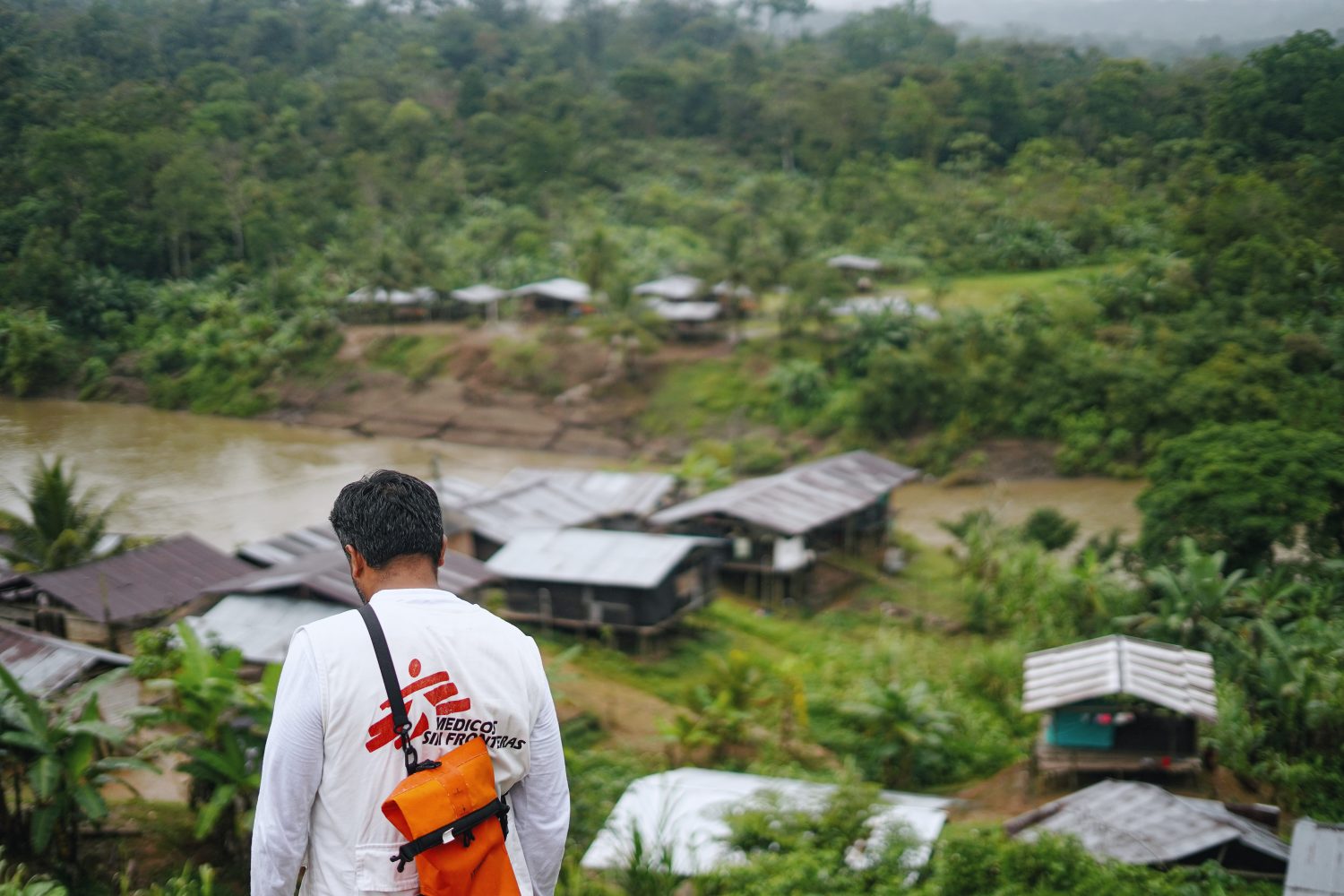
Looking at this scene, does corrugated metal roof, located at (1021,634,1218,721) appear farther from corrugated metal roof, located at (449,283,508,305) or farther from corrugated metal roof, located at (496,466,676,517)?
corrugated metal roof, located at (449,283,508,305)

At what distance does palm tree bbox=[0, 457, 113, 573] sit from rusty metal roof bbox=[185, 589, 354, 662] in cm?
122

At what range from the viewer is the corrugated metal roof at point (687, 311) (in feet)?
95.7

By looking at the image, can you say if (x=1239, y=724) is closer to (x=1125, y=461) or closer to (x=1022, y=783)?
(x=1022, y=783)

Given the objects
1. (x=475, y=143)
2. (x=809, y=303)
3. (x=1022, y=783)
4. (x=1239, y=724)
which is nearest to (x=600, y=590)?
(x=1022, y=783)

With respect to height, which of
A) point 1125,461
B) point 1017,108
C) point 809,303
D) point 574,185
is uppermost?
point 1017,108

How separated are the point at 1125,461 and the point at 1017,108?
16490 mm

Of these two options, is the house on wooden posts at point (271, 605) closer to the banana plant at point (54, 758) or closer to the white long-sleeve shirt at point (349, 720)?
the banana plant at point (54, 758)

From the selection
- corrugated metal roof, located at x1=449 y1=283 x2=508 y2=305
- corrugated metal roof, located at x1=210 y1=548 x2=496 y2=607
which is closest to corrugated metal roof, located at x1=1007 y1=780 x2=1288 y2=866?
corrugated metal roof, located at x1=210 y1=548 x2=496 y2=607

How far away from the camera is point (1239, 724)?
404 inches

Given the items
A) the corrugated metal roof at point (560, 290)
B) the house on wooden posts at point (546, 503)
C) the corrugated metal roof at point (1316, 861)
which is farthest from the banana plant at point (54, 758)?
the corrugated metal roof at point (560, 290)

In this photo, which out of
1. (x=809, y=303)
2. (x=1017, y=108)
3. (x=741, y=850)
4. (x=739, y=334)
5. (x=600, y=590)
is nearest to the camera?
(x=741, y=850)

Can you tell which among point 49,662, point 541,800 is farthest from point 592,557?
point 541,800

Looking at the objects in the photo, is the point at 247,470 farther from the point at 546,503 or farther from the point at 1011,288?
the point at 1011,288

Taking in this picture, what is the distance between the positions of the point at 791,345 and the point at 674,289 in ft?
16.0
